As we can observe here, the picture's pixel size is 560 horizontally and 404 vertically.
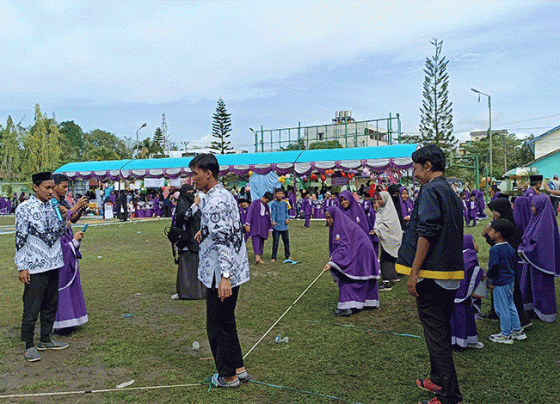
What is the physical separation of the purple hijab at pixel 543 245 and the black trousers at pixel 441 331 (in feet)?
9.50

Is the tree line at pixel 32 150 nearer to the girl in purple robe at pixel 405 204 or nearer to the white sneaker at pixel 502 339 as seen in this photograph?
the girl in purple robe at pixel 405 204

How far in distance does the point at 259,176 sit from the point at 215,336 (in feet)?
71.8

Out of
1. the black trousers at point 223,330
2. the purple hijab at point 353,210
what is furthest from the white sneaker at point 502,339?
the black trousers at point 223,330

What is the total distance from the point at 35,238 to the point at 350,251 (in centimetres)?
375

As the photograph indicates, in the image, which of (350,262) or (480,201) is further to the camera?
A: (480,201)

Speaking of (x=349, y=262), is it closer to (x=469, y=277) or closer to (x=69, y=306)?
(x=469, y=277)

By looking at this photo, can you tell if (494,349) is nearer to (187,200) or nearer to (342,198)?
(342,198)

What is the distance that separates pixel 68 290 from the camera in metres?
5.46

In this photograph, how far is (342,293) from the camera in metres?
6.28

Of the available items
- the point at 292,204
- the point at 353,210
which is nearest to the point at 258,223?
the point at 353,210

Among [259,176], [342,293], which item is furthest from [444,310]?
[259,176]

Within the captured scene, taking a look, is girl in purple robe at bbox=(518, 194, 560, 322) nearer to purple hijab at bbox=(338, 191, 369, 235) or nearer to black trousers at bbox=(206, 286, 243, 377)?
purple hijab at bbox=(338, 191, 369, 235)

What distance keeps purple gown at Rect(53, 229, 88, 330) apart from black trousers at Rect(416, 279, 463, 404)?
3.98 metres

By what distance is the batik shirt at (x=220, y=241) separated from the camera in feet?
12.4
